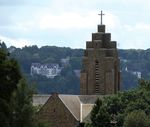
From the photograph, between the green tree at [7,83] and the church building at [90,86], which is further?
the church building at [90,86]

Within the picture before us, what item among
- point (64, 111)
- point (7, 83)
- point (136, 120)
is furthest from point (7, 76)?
point (64, 111)

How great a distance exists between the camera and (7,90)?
56.5 meters

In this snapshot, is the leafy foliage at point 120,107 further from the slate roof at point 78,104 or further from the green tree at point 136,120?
the slate roof at point 78,104

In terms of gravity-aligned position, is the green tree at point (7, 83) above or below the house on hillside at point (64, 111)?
above

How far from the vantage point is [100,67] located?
125m

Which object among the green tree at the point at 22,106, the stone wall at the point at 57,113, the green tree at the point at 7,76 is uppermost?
the green tree at the point at 7,76

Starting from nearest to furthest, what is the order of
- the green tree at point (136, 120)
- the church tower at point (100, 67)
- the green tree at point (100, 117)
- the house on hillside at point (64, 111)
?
1. the green tree at point (136, 120)
2. the green tree at point (100, 117)
3. the house on hillside at point (64, 111)
4. the church tower at point (100, 67)

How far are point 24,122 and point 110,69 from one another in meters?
64.5

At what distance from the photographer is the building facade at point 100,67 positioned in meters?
123

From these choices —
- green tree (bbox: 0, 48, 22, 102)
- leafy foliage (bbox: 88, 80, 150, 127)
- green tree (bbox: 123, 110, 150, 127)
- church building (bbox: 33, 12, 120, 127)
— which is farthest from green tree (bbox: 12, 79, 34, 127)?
church building (bbox: 33, 12, 120, 127)

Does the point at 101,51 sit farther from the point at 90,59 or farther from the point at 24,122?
the point at 24,122

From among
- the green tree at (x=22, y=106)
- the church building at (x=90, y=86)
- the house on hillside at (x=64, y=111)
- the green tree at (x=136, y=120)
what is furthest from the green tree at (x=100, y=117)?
the green tree at (x=22, y=106)

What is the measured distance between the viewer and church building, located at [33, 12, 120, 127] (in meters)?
112

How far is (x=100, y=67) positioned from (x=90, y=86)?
2.52 meters
